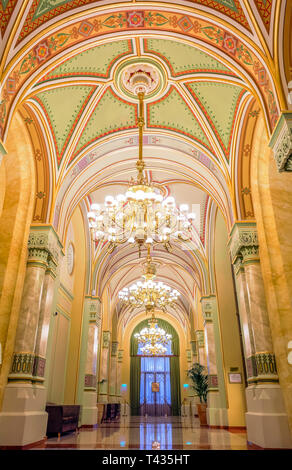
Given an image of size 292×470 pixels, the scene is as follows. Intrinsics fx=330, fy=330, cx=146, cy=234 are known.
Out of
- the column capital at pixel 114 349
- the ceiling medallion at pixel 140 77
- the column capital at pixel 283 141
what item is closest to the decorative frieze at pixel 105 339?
the column capital at pixel 114 349

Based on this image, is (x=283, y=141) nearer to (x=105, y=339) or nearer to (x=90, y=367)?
(x=90, y=367)

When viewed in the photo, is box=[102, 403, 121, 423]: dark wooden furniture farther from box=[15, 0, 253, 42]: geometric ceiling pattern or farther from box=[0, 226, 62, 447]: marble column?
box=[15, 0, 253, 42]: geometric ceiling pattern

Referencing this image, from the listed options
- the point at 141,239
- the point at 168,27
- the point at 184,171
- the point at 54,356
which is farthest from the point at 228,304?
the point at 168,27

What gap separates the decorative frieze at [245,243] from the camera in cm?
641

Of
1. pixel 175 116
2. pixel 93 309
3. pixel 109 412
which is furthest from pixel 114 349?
pixel 175 116

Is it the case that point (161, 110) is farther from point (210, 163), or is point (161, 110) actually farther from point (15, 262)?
point (15, 262)

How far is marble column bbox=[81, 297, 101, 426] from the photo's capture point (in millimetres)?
10125

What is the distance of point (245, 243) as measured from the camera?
651 cm

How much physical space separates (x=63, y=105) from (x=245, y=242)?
466 centimetres

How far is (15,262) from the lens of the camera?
20.1 feet
